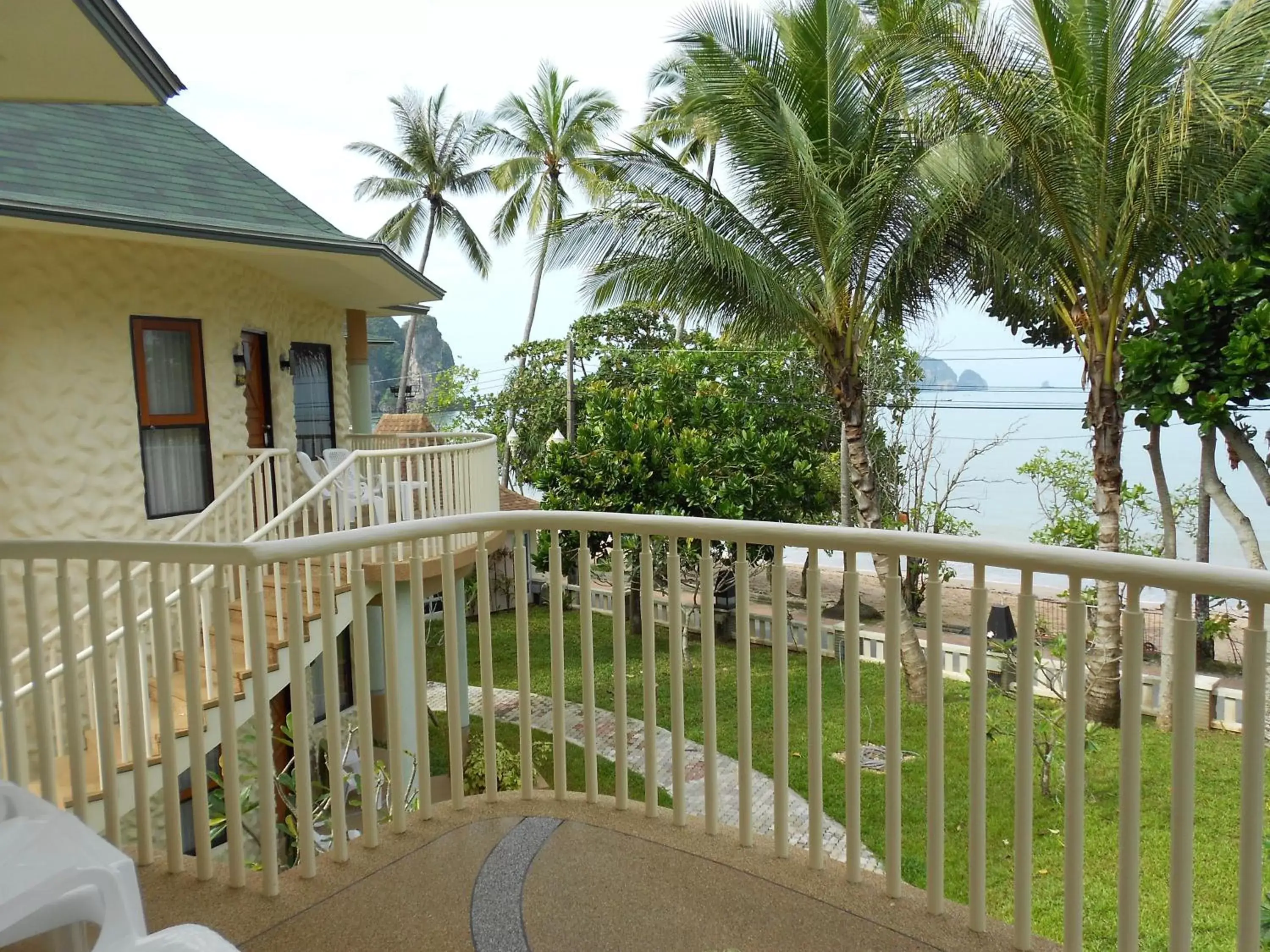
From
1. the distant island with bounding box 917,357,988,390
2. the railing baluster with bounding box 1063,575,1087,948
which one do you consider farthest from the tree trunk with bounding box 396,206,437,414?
the railing baluster with bounding box 1063,575,1087,948

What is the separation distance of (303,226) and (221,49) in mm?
38635

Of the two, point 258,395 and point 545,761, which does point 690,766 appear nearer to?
point 545,761

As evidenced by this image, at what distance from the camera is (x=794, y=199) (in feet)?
30.9

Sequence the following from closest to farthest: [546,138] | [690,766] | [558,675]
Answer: [558,675], [690,766], [546,138]

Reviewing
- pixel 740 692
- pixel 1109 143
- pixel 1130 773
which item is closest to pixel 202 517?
pixel 740 692

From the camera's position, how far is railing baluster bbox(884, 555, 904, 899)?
6.97ft

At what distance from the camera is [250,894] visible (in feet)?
7.90

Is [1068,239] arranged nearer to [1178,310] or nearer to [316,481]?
[1178,310]

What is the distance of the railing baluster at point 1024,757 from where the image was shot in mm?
1933

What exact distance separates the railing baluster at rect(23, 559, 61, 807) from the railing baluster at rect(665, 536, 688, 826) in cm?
183

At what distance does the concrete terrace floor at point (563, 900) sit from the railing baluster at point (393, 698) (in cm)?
15

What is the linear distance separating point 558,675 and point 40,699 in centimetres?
153

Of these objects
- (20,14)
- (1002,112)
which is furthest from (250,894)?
(1002,112)

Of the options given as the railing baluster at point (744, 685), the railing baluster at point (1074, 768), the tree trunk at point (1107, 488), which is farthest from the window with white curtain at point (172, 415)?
the tree trunk at point (1107, 488)
